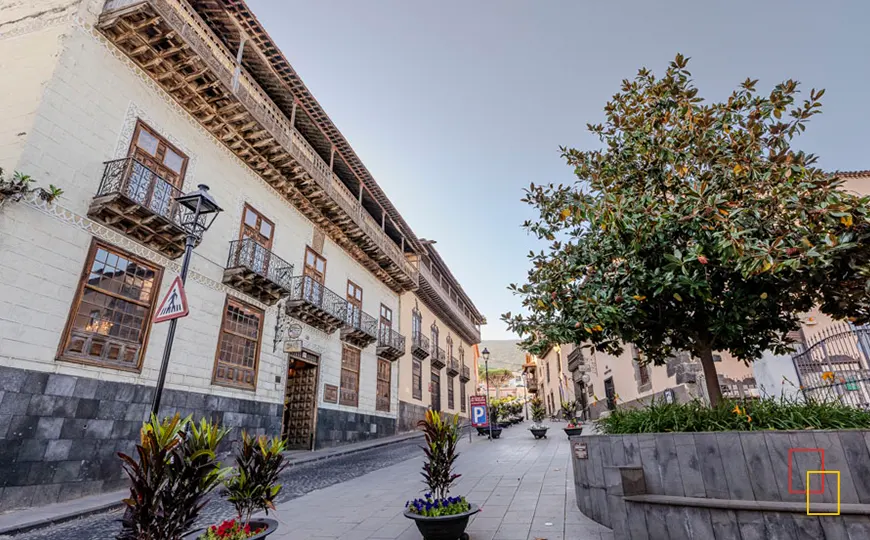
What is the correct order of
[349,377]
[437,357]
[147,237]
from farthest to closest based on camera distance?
[437,357]
[349,377]
[147,237]

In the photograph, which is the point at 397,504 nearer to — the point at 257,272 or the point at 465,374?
the point at 257,272

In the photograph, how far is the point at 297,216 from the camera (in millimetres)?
15875

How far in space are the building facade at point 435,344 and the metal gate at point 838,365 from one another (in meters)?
17.0

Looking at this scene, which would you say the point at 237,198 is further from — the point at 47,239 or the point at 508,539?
the point at 508,539

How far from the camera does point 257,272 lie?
12305 mm

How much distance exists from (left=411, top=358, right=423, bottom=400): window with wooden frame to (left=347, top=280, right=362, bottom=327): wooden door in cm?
676

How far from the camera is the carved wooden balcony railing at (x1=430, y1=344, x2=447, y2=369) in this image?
27.9 m

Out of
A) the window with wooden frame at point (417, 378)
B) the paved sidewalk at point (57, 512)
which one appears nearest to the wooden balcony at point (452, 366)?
the window with wooden frame at point (417, 378)

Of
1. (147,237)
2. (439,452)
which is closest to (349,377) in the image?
(147,237)

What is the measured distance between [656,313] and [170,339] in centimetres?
698

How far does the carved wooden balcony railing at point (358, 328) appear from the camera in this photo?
1763 cm

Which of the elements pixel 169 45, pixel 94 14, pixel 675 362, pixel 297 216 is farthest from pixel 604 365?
pixel 94 14

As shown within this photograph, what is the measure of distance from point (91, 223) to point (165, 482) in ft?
25.1

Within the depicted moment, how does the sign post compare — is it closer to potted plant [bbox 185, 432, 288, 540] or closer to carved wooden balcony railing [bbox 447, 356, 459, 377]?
potted plant [bbox 185, 432, 288, 540]
